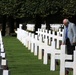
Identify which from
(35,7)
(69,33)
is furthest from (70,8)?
(69,33)

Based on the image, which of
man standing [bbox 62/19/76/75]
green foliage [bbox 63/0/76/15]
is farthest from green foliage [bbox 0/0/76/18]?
man standing [bbox 62/19/76/75]

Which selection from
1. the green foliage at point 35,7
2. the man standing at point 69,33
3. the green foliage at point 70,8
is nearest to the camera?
the man standing at point 69,33

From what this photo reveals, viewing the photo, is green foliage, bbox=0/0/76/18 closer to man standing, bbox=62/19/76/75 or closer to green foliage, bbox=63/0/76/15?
green foliage, bbox=63/0/76/15

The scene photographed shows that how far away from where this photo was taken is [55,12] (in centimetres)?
5056

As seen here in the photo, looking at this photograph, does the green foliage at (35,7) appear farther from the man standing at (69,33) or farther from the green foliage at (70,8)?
the man standing at (69,33)

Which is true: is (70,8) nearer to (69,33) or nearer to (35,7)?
(35,7)

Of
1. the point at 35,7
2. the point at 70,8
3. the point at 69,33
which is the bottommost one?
the point at 69,33

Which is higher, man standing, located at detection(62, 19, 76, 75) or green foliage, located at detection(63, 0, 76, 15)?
green foliage, located at detection(63, 0, 76, 15)

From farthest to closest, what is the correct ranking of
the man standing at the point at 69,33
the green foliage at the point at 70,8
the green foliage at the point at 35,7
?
the green foliage at the point at 35,7 < the green foliage at the point at 70,8 < the man standing at the point at 69,33

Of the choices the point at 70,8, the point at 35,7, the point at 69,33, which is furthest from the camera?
the point at 35,7

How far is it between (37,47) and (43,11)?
29.1 meters

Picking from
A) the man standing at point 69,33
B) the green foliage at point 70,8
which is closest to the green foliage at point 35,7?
the green foliage at point 70,8

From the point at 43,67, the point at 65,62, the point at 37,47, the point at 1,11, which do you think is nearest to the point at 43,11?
the point at 1,11

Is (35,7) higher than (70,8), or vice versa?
(35,7)
